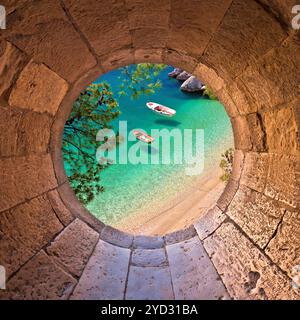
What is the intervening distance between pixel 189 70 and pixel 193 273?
1.80 m

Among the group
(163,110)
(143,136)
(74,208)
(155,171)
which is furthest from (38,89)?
(163,110)

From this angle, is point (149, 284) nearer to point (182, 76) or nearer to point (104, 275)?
point (104, 275)

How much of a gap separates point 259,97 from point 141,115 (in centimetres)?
1830

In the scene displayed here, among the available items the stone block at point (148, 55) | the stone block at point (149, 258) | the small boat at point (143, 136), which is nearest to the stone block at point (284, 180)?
the stone block at point (149, 258)

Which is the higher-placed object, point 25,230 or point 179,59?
point 179,59

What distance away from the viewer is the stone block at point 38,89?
1328 mm

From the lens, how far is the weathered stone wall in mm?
1233

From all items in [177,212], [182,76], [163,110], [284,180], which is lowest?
[177,212]

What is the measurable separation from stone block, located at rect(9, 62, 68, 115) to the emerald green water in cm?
793

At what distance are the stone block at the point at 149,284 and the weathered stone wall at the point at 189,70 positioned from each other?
0.5 inches


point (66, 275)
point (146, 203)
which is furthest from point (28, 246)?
point (146, 203)

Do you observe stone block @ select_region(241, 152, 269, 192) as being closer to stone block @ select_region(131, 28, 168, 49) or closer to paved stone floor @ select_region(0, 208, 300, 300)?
paved stone floor @ select_region(0, 208, 300, 300)

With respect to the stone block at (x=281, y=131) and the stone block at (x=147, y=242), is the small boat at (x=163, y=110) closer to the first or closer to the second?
the stone block at (x=147, y=242)

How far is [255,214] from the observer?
1729 mm
